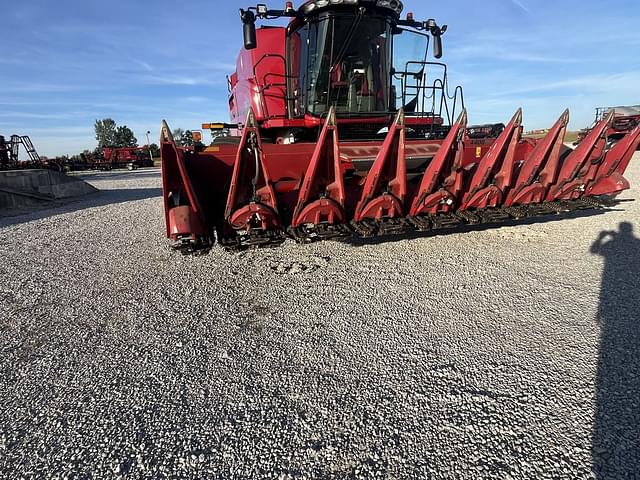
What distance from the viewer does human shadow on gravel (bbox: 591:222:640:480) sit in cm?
174

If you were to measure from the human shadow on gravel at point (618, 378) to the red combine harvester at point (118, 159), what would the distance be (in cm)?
3779

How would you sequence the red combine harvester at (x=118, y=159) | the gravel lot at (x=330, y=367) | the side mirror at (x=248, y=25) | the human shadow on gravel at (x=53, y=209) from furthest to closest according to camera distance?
the red combine harvester at (x=118, y=159)
the human shadow on gravel at (x=53, y=209)
the side mirror at (x=248, y=25)
the gravel lot at (x=330, y=367)

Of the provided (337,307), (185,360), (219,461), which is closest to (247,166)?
(337,307)

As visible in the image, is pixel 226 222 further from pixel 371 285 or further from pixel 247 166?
pixel 371 285

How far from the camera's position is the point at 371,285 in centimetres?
390

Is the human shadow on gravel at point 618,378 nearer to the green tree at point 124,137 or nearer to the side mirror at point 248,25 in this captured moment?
the side mirror at point 248,25

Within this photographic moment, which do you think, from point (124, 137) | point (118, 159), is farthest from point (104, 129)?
point (118, 159)

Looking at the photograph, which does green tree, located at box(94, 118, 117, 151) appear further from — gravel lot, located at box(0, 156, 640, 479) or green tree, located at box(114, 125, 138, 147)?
gravel lot, located at box(0, 156, 640, 479)

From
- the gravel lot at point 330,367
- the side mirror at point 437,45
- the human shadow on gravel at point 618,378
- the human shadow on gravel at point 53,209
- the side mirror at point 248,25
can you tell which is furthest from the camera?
the human shadow on gravel at point 53,209

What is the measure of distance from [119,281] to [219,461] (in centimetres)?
324

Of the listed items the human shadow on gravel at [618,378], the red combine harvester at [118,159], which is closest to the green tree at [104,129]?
the red combine harvester at [118,159]

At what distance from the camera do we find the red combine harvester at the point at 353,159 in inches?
150

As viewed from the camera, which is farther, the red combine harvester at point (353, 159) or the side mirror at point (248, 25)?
the side mirror at point (248, 25)

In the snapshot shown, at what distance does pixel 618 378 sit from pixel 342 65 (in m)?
4.72
